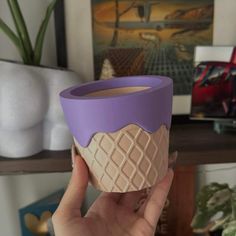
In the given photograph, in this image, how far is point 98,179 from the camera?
0.48 metres

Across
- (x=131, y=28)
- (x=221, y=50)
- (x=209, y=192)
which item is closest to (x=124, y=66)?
A: (x=131, y=28)

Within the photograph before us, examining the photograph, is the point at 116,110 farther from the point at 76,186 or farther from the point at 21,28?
the point at 21,28

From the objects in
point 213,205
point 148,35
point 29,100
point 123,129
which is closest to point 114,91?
point 123,129

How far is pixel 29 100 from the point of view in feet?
2.13

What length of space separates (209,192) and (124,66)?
1.10ft

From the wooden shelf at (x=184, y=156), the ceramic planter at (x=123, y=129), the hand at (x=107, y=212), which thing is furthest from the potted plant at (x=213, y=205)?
the ceramic planter at (x=123, y=129)

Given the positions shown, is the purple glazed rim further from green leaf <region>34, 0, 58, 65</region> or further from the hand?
green leaf <region>34, 0, 58, 65</region>

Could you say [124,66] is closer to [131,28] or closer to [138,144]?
[131,28]

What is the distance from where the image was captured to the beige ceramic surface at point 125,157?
1.48ft

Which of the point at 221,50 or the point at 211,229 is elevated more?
the point at 221,50

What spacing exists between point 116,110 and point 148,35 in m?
0.40

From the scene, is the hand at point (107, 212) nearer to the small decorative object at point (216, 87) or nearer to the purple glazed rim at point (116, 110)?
the purple glazed rim at point (116, 110)

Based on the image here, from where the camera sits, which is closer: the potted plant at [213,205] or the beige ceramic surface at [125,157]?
the beige ceramic surface at [125,157]

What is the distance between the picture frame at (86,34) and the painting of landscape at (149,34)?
12mm
